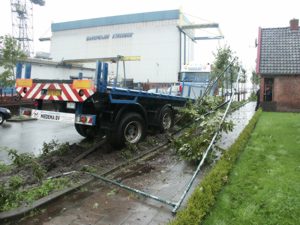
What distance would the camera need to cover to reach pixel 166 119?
10.3m

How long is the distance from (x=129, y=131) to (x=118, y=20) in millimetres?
57654

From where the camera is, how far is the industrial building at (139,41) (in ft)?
182

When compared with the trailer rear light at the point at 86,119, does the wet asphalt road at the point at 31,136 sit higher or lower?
lower

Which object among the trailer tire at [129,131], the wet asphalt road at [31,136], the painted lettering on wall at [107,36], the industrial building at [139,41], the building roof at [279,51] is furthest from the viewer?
the painted lettering on wall at [107,36]

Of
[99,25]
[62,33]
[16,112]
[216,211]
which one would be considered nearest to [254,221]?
[216,211]

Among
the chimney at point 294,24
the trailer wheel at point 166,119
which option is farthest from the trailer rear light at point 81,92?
the chimney at point 294,24

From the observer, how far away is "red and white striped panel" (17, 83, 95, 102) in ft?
23.2

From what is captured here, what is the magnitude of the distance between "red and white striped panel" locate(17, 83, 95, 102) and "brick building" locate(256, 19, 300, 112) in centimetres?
1505

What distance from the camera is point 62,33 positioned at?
70.6 metres

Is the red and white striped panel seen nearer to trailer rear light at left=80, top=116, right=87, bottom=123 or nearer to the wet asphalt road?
trailer rear light at left=80, top=116, right=87, bottom=123

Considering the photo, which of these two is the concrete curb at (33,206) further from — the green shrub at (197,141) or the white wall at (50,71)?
the white wall at (50,71)

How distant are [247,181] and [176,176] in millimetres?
1404

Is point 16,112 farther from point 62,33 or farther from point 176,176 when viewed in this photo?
point 62,33

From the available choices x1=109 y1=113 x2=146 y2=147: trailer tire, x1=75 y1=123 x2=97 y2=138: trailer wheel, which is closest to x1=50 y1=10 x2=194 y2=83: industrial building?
x1=75 y1=123 x2=97 y2=138: trailer wheel
